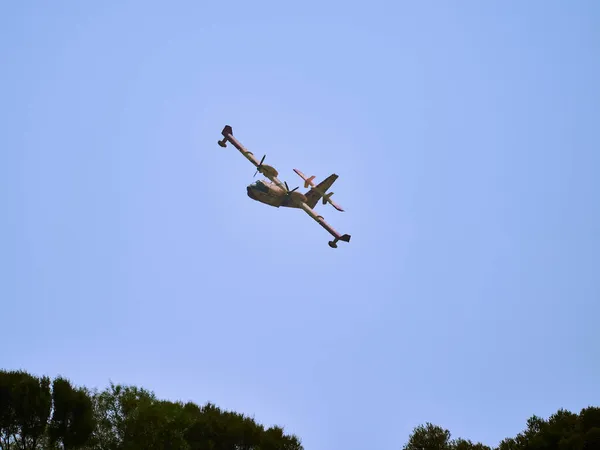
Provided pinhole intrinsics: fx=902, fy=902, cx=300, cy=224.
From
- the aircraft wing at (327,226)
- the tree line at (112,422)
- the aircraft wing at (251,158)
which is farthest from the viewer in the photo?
the aircraft wing at (251,158)

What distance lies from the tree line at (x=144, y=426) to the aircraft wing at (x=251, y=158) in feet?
72.4

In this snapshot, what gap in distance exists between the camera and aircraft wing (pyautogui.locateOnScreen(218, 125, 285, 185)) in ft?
280

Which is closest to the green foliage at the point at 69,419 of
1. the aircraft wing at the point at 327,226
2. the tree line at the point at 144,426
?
the tree line at the point at 144,426

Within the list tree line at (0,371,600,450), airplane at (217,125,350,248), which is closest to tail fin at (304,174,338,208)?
airplane at (217,125,350,248)

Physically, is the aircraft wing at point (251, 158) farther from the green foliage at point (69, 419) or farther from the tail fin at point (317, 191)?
the green foliage at point (69, 419)

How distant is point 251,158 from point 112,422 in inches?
1127

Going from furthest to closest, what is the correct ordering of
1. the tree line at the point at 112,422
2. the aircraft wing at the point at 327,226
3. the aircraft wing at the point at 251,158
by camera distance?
Result: 1. the aircraft wing at the point at 251,158
2. the aircraft wing at the point at 327,226
3. the tree line at the point at 112,422

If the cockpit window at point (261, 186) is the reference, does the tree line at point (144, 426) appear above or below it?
below

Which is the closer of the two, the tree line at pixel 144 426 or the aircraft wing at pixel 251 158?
the tree line at pixel 144 426

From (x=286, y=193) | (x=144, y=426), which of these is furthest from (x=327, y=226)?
(x=144, y=426)

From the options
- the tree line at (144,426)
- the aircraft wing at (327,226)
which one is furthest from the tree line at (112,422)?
the aircraft wing at (327,226)

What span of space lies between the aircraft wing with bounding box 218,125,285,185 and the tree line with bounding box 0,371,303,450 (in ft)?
72.2

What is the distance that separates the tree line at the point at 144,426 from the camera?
67188 millimetres

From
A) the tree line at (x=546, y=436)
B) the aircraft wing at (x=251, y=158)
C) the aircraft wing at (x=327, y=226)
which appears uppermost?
the aircraft wing at (x=251, y=158)
